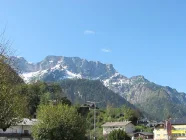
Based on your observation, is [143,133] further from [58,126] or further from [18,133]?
[58,126]

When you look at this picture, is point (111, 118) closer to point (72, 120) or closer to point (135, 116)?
point (135, 116)

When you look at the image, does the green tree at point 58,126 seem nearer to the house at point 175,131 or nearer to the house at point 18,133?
the house at point 18,133

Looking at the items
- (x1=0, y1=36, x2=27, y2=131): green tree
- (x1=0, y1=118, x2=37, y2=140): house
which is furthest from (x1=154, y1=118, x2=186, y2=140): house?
(x1=0, y1=36, x2=27, y2=131): green tree

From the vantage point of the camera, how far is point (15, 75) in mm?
29422

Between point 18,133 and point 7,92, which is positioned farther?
point 18,133

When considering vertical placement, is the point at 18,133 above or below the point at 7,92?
below

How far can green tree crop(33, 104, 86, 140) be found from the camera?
58.5 m

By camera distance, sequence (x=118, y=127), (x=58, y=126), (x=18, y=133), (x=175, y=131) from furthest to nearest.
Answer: (x=118, y=127), (x=175, y=131), (x=18, y=133), (x=58, y=126)

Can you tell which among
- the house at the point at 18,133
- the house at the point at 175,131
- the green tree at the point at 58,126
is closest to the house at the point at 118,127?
the house at the point at 175,131

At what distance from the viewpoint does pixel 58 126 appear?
193 feet

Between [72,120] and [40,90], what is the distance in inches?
3416

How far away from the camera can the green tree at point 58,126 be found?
192 ft

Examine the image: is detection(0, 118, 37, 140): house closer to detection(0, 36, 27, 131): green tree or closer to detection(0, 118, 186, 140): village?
detection(0, 118, 186, 140): village

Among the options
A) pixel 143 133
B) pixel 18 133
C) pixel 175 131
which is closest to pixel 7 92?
pixel 18 133
